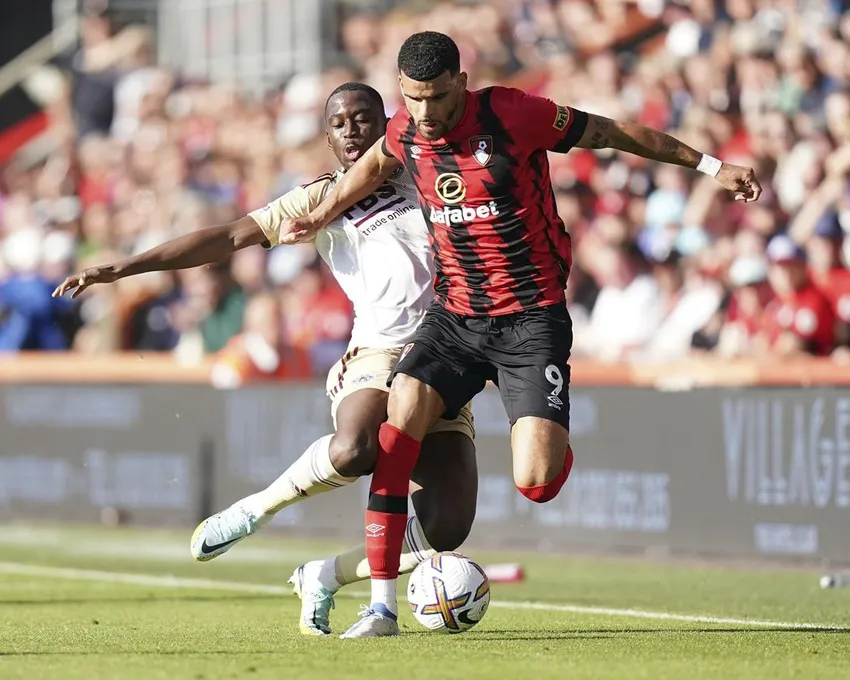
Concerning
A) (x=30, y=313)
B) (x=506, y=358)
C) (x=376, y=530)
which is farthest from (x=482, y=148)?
(x=30, y=313)

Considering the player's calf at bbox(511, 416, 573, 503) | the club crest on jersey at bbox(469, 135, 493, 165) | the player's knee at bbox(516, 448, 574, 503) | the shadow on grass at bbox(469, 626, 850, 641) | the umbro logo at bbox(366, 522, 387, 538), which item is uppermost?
the club crest on jersey at bbox(469, 135, 493, 165)

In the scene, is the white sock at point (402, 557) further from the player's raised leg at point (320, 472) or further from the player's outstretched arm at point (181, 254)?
the player's outstretched arm at point (181, 254)

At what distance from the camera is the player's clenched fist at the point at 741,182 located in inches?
296

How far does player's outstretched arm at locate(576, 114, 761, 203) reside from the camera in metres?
7.54

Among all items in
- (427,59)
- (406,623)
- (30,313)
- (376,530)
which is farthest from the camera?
(30,313)

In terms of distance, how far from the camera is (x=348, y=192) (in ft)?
26.1

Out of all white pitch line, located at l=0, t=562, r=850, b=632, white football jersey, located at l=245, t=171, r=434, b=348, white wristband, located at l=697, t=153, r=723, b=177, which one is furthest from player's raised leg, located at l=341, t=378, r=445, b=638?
white pitch line, located at l=0, t=562, r=850, b=632

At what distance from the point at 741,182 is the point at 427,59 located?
1521mm

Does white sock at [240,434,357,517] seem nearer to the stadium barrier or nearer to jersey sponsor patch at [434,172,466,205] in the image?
jersey sponsor patch at [434,172,466,205]

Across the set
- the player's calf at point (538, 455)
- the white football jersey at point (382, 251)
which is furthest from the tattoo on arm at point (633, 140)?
the player's calf at point (538, 455)

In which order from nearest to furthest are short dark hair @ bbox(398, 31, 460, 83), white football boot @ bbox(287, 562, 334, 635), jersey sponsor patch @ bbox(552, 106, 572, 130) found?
short dark hair @ bbox(398, 31, 460, 83) < jersey sponsor patch @ bbox(552, 106, 572, 130) < white football boot @ bbox(287, 562, 334, 635)

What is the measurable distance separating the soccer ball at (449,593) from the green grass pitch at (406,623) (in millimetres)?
125

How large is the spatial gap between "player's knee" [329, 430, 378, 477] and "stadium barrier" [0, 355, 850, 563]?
16.1ft

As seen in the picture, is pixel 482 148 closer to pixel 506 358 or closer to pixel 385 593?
pixel 506 358
